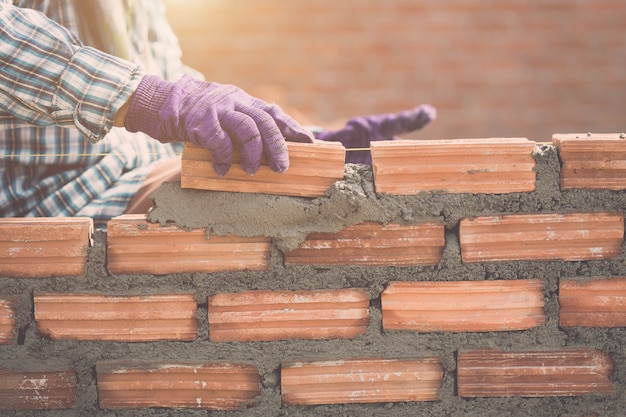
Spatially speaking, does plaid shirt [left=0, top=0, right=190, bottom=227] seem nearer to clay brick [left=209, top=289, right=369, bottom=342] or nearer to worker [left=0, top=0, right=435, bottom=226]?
worker [left=0, top=0, right=435, bottom=226]

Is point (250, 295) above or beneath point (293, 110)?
beneath

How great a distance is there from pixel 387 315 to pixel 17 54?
39.9 inches

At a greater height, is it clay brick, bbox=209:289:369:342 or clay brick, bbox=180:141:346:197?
clay brick, bbox=180:141:346:197

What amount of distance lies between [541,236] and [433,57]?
413 centimetres

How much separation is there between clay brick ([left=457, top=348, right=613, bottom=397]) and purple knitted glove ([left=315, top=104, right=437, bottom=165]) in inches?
34.0

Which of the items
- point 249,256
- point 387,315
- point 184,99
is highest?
point 184,99

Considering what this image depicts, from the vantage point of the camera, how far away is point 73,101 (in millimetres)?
1707

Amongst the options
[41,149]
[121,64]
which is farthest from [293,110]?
[121,64]

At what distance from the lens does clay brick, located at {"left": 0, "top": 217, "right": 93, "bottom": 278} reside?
5.52ft

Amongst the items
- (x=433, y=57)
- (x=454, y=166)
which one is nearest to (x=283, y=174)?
(x=454, y=166)

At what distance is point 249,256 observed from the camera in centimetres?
168

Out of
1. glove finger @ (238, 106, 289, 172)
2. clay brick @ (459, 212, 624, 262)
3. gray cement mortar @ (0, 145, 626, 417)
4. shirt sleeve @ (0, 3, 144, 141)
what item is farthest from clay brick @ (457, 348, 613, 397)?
shirt sleeve @ (0, 3, 144, 141)

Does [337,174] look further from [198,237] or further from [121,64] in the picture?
[121,64]

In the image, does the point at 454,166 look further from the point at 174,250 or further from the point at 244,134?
the point at 174,250
